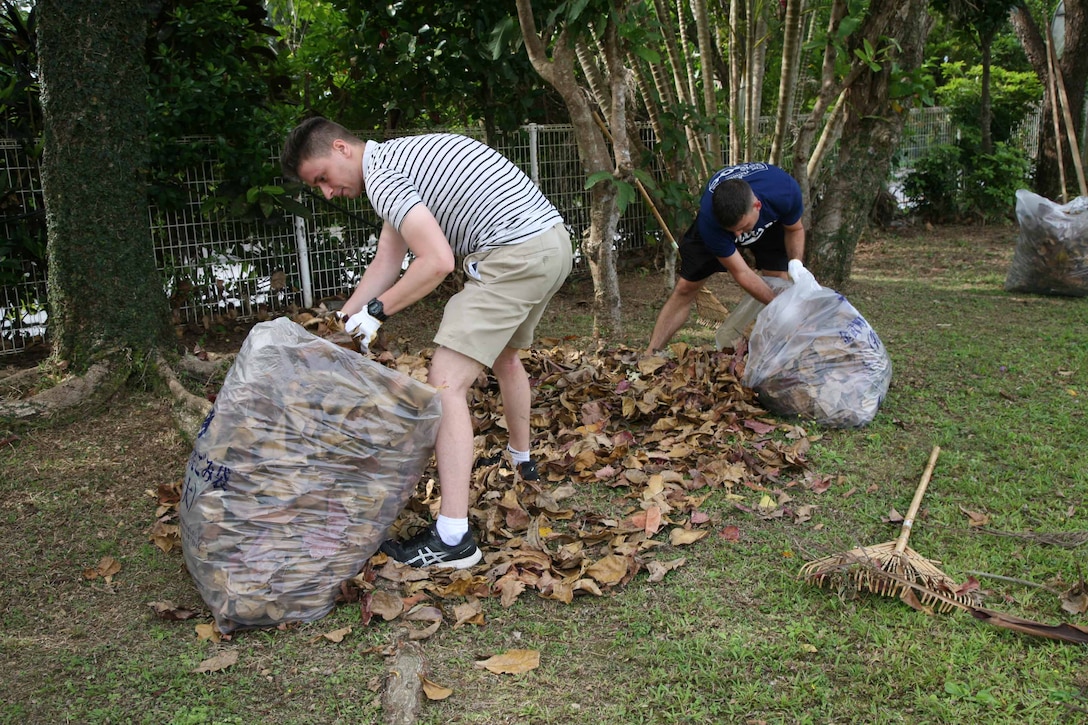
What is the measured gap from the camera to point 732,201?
4543mm

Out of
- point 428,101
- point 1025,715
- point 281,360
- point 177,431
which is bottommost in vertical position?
point 1025,715

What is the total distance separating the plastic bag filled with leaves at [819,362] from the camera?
428 cm

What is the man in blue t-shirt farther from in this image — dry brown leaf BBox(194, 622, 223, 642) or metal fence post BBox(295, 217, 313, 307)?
dry brown leaf BBox(194, 622, 223, 642)

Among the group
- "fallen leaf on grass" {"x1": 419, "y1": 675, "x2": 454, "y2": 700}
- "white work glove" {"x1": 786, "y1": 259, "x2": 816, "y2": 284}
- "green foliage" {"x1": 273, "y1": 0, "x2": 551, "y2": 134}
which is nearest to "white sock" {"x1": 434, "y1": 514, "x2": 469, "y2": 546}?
"fallen leaf on grass" {"x1": 419, "y1": 675, "x2": 454, "y2": 700}

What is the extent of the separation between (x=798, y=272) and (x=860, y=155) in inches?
123

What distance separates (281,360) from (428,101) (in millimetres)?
5148

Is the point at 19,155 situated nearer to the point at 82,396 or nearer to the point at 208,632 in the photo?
the point at 82,396

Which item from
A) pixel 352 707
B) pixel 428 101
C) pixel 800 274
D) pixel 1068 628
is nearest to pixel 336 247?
pixel 428 101

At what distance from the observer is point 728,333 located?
521 centimetres

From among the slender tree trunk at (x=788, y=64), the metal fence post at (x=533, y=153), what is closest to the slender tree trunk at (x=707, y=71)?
the slender tree trunk at (x=788, y=64)

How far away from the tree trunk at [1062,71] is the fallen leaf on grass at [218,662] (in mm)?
10643

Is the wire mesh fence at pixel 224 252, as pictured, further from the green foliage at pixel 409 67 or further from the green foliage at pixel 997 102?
the green foliage at pixel 997 102

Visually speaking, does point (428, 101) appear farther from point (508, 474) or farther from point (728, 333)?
point (508, 474)

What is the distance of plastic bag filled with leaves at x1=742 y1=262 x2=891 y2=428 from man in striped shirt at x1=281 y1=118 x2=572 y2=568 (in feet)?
5.07
